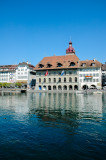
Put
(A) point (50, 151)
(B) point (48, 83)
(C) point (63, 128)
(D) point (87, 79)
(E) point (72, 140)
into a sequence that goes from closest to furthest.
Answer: (A) point (50, 151) → (E) point (72, 140) → (C) point (63, 128) → (D) point (87, 79) → (B) point (48, 83)

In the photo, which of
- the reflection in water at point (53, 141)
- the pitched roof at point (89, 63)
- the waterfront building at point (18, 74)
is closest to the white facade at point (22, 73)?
the waterfront building at point (18, 74)

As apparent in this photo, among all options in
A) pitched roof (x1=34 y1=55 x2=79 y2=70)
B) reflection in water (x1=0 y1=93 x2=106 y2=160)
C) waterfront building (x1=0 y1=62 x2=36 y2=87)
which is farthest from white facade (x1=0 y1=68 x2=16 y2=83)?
reflection in water (x1=0 y1=93 x2=106 y2=160)

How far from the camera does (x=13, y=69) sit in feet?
380

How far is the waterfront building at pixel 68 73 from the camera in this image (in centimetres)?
8619

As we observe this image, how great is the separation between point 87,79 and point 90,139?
3021 inches

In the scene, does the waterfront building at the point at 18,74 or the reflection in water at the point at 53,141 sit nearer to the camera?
the reflection in water at the point at 53,141

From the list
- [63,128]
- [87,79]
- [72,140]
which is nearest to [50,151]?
[72,140]

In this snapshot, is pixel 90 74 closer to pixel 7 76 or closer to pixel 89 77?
pixel 89 77

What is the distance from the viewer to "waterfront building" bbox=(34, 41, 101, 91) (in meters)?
86.2

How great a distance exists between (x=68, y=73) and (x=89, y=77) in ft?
36.2

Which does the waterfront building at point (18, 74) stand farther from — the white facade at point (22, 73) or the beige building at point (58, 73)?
the beige building at point (58, 73)

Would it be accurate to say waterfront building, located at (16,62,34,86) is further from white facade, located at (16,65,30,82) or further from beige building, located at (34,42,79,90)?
beige building, located at (34,42,79,90)

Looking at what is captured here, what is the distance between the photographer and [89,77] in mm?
86188

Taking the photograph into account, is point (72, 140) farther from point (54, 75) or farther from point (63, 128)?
point (54, 75)
